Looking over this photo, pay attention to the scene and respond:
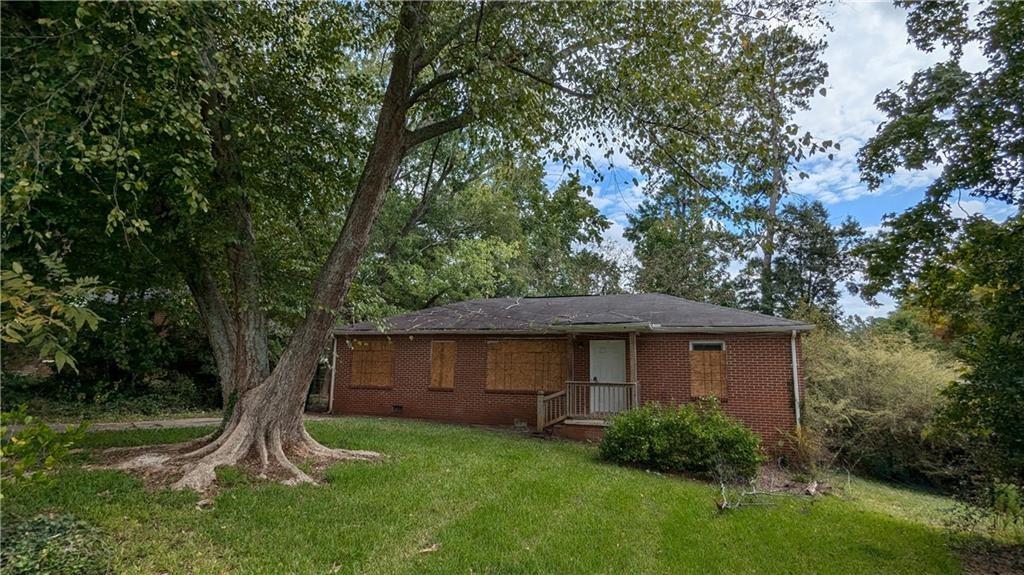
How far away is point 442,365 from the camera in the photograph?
1598cm

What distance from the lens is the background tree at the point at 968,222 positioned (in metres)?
6.12

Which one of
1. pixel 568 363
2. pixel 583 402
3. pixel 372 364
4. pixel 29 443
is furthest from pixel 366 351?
pixel 29 443

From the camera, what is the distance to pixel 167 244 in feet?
24.1

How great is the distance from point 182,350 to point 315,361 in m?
11.6

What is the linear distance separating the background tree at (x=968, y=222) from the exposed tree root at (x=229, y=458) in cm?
828

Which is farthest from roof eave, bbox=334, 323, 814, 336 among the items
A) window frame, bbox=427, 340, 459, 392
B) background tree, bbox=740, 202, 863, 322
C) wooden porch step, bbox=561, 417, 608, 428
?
background tree, bbox=740, 202, 863, 322

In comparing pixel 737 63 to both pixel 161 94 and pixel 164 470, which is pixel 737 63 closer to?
pixel 161 94

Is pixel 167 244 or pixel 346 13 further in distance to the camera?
pixel 346 13

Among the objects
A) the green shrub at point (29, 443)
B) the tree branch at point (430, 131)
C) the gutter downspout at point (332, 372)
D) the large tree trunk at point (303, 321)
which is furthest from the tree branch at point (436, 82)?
the gutter downspout at point (332, 372)

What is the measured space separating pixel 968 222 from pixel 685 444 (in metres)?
5.35

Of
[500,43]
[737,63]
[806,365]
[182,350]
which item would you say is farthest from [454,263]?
[737,63]

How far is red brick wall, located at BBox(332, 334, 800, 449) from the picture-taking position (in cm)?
1260

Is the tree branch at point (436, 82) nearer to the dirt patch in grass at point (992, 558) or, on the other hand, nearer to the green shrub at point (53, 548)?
the green shrub at point (53, 548)

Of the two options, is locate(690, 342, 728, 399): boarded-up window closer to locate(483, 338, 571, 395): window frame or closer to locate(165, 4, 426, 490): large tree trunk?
locate(483, 338, 571, 395): window frame
